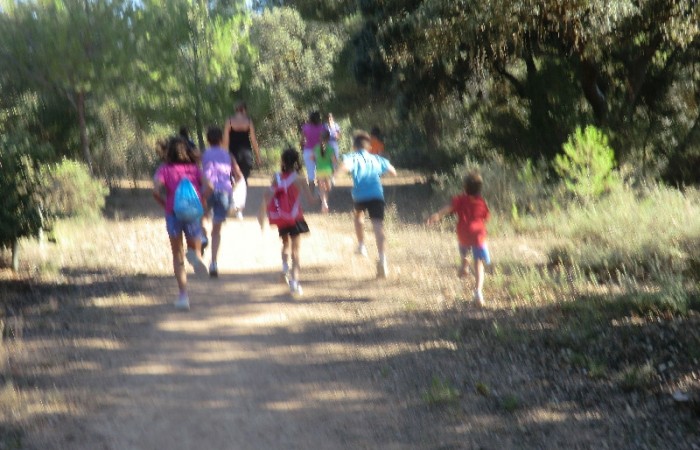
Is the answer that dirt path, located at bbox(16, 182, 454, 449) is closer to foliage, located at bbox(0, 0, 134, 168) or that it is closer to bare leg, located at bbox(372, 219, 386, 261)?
bare leg, located at bbox(372, 219, 386, 261)

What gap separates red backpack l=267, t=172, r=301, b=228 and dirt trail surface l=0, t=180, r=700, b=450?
846mm

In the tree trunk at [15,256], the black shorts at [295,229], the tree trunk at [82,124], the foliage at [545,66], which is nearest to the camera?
the black shorts at [295,229]

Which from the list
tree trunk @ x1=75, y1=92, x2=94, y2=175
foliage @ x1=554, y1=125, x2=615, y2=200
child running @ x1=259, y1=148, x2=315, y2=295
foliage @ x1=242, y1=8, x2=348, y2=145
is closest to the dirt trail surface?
child running @ x1=259, y1=148, x2=315, y2=295

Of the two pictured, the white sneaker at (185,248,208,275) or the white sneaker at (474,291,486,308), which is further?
the white sneaker at (185,248,208,275)

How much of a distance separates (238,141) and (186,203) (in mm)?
5154

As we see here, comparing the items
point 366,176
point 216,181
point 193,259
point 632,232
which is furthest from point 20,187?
point 632,232

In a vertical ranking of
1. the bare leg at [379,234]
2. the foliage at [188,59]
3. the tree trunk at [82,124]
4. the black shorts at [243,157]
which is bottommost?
the bare leg at [379,234]

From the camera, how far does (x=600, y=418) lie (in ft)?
19.7

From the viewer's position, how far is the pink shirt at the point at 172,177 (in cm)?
857

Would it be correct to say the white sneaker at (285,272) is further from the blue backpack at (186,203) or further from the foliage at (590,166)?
the foliage at (590,166)

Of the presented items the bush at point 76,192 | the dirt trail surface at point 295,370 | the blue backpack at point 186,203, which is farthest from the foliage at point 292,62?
the blue backpack at point 186,203

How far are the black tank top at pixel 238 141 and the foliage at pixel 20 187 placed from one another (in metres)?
3.39

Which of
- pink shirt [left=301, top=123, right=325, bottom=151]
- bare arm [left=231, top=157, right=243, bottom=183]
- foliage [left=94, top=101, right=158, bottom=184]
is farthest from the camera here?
foliage [left=94, top=101, right=158, bottom=184]

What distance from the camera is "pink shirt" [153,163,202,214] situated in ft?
28.1
